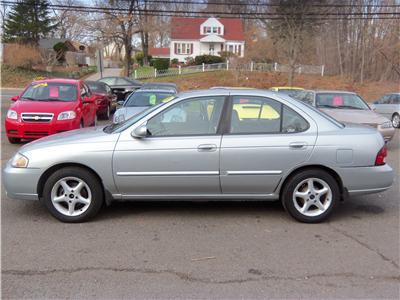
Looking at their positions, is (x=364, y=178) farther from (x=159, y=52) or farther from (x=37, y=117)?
(x=159, y=52)

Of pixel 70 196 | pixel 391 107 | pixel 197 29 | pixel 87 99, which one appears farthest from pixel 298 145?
pixel 197 29

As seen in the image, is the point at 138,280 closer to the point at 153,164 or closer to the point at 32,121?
the point at 153,164

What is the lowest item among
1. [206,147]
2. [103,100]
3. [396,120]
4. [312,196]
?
[396,120]

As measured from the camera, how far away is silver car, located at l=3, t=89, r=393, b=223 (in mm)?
4812

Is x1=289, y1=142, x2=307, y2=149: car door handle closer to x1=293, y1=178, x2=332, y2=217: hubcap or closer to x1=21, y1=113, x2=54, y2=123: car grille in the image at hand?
x1=293, y1=178, x2=332, y2=217: hubcap

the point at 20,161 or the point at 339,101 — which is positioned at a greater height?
the point at 339,101

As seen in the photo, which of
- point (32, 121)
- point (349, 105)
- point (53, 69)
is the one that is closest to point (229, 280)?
point (32, 121)

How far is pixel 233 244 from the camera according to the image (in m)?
4.34

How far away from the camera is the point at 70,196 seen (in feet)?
15.9

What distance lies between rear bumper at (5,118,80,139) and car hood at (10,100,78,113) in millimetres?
293

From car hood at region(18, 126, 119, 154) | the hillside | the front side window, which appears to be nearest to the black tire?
car hood at region(18, 126, 119, 154)

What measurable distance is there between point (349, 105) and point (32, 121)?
25.8 feet

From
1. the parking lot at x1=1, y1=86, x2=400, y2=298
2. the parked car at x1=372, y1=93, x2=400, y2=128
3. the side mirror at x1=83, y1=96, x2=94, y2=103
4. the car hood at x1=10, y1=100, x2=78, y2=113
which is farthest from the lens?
the parked car at x1=372, y1=93, x2=400, y2=128

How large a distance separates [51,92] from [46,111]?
3.76ft
